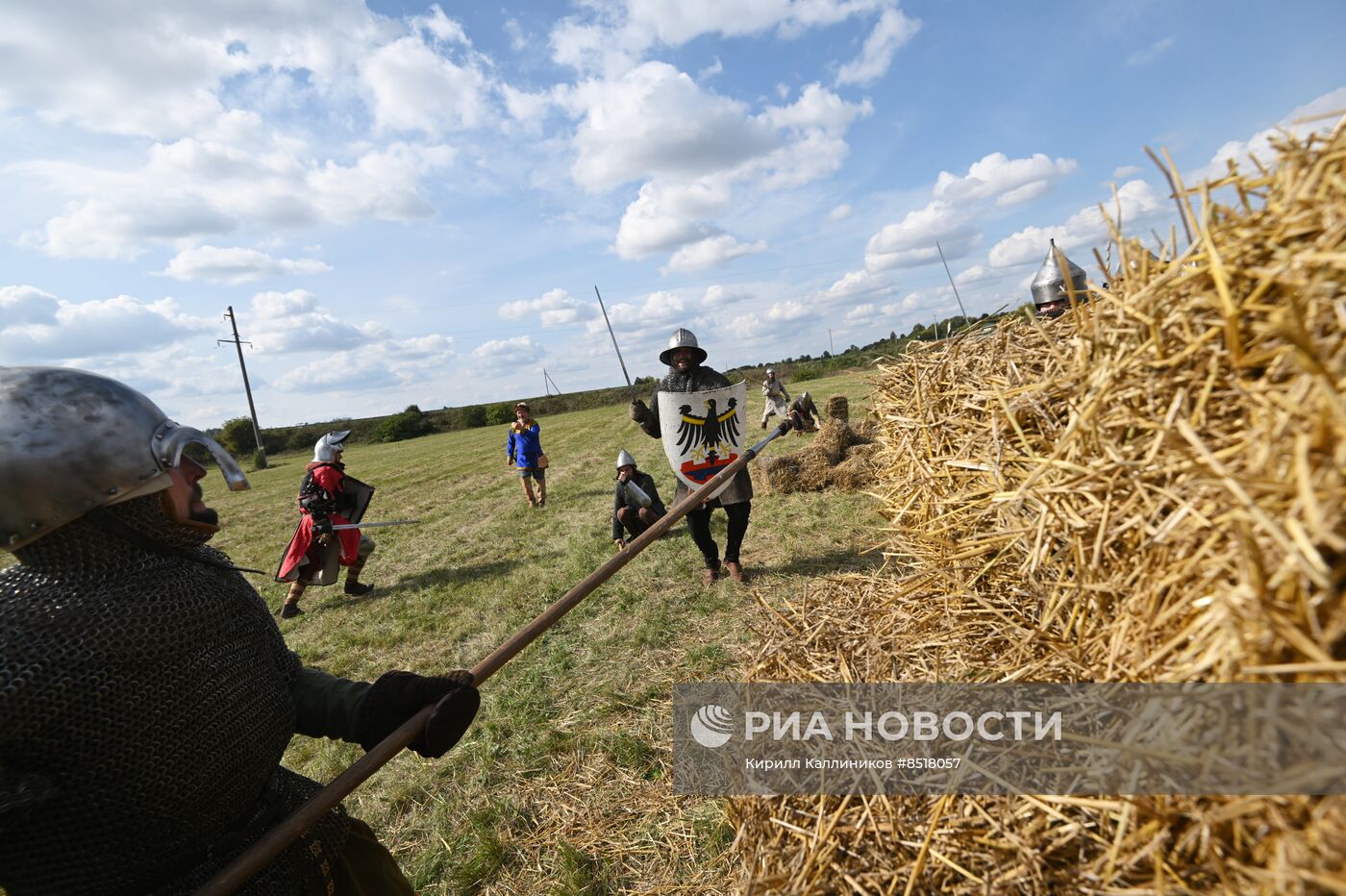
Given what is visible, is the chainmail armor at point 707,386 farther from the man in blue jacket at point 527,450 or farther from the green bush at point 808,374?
the green bush at point 808,374

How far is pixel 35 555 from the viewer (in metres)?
1.48

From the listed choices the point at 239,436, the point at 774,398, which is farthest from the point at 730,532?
the point at 239,436

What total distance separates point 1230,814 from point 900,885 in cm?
78

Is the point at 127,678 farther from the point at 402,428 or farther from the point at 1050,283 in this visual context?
the point at 402,428

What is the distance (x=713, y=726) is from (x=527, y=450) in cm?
927

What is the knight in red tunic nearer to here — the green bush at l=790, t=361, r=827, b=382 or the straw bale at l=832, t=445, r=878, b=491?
the straw bale at l=832, t=445, r=878, b=491

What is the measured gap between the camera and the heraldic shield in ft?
17.8

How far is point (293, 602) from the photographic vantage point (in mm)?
7180

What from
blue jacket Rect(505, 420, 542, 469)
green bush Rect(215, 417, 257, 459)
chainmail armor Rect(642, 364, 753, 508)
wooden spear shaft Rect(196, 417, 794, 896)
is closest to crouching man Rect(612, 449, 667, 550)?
chainmail armor Rect(642, 364, 753, 508)

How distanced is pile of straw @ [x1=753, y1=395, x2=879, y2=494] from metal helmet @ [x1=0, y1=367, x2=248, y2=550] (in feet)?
27.5

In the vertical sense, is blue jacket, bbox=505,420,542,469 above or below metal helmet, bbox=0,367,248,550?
below

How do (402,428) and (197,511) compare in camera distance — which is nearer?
(197,511)

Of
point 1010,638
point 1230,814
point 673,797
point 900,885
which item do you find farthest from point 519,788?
point 1230,814

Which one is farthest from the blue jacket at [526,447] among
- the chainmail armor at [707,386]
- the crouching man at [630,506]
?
the chainmail armor at [707,386]
